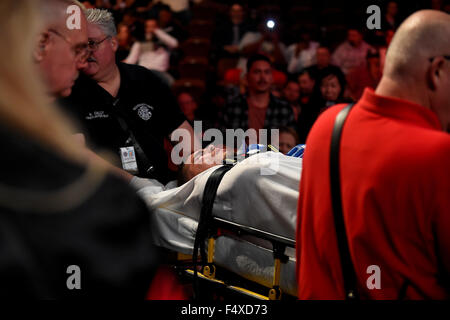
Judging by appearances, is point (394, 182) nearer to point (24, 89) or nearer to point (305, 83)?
point (24, 89)

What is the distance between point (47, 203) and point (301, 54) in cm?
762

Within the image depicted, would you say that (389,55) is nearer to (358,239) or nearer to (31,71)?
(358,239)

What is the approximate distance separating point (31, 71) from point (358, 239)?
1.07 m

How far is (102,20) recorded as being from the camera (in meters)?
3.10

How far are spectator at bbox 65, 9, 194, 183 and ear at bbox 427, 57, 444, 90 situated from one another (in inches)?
67.4

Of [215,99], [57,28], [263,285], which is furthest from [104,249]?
[215,99]

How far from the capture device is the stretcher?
7.00 ft

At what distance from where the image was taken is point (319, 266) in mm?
1726

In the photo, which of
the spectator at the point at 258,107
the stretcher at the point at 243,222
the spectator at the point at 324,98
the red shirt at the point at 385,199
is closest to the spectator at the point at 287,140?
the spectator at the point at 258,107

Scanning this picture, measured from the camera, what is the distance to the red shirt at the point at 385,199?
59.1 inches

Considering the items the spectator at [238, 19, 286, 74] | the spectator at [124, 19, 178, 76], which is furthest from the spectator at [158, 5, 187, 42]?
the spectator at [238, 19, 286, 74]

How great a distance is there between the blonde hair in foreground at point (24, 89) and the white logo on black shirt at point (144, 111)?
2345 millimetres

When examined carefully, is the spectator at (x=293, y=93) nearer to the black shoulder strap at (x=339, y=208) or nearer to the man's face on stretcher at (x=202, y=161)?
the man's face on stretcher at (x=202, y=161)

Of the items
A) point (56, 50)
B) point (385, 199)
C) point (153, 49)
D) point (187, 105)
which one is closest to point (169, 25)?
point (153, 49)
